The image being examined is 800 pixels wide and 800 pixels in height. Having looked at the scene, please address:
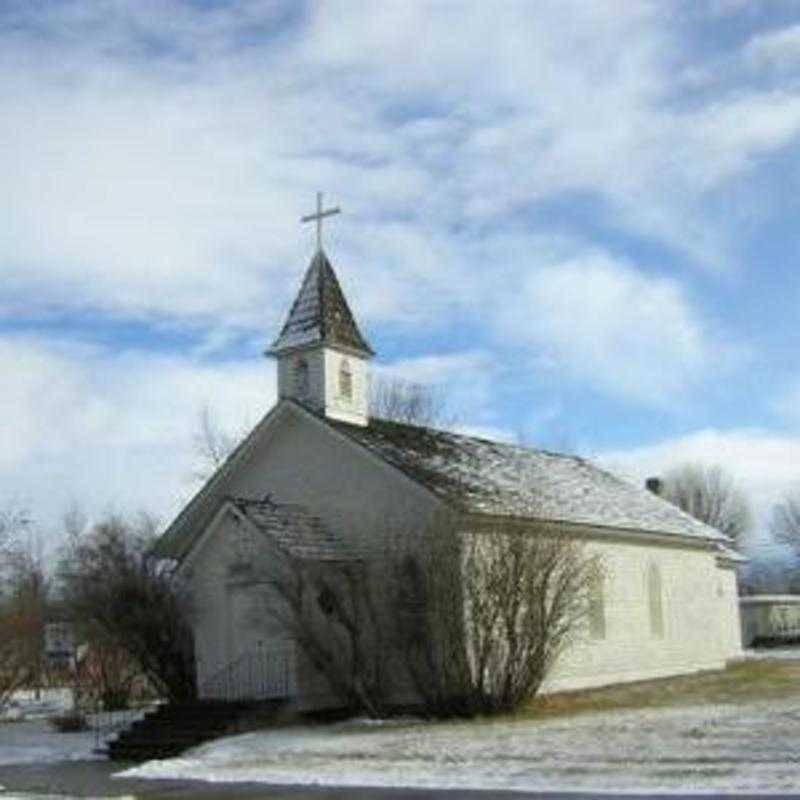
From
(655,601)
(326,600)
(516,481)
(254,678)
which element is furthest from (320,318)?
(655,601)

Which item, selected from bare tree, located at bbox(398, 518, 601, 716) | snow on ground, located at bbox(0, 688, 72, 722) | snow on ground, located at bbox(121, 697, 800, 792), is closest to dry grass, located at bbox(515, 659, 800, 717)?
bare tree, located at bbox(398, 518, 601, 716)

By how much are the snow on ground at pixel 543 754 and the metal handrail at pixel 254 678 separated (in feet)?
7.21

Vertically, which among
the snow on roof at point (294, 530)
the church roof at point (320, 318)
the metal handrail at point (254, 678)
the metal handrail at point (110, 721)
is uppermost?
the church roof at point (320, 318)

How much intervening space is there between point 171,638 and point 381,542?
544 centimetres

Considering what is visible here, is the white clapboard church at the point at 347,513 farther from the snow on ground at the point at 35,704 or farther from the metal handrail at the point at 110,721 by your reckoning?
the snow on ground at the point at 35,704

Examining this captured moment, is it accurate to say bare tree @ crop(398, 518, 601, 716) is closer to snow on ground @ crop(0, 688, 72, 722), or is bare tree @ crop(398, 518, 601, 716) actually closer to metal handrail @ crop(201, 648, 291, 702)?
metal handrail @ crop(201, 648, 291, 702)

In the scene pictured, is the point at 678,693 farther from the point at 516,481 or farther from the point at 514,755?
the point at 514,755

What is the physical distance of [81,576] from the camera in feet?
111

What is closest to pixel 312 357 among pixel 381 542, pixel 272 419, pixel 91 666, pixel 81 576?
pixel 272 419

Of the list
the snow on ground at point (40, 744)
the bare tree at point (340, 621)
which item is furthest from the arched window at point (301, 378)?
the snow on ground at point (40, 744)

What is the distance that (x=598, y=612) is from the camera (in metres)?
34.8

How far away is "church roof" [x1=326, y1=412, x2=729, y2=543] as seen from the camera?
1215 inches

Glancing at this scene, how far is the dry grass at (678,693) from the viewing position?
92.8ft

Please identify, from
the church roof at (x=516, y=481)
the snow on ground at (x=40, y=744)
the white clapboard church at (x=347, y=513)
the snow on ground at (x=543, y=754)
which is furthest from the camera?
the church roof at (x=516, y=481)
